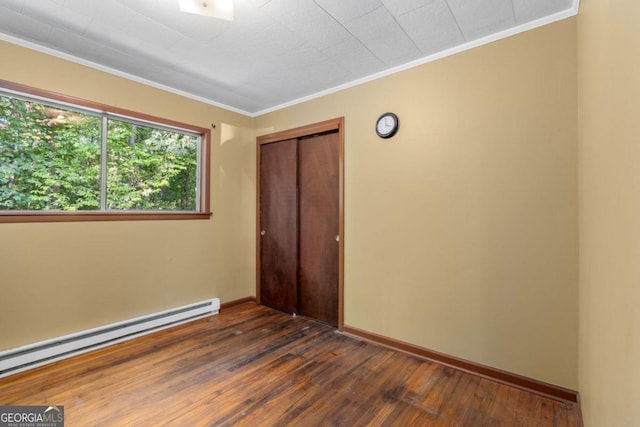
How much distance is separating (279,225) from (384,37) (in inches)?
91.3

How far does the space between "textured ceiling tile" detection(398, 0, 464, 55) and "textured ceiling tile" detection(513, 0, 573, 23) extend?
0.36 metres

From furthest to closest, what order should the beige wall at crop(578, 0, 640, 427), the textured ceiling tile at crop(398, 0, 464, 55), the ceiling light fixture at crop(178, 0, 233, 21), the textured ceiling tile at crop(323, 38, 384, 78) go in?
the textured ceiling tile at crop(323, 38, 384, 78) < the textured ceiling tile at crop(398, 0, 464, 55) < the ceiling light fixture at crop(178, 0, 233, 21) < the beige wall at crop(578, 0, 640, 427)

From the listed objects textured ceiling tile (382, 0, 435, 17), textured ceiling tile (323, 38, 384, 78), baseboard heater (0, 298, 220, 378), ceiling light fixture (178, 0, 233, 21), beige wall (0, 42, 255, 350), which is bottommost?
baseboard heater (0, 298, 220, 378)

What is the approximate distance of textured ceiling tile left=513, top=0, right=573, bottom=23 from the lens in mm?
1793

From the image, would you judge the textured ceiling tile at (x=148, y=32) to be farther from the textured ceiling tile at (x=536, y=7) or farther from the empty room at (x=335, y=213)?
the textured ceiling tile at (x=536, y=7)

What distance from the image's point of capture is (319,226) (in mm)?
3262

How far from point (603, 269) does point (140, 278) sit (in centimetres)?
348

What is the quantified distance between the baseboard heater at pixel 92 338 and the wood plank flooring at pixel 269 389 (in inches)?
2.9

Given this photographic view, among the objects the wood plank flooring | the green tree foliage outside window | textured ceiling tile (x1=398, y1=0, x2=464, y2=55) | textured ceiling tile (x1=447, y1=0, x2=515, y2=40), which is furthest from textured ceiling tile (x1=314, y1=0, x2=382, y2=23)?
the wood plank flooring

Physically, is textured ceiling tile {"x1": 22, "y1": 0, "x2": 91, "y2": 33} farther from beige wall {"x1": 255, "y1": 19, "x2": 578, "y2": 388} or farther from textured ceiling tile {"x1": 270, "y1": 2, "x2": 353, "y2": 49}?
beige wall {"x1": 255, "y1": 19, "x2": 578, "y2": 388}

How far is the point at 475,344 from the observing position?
7.28 feet

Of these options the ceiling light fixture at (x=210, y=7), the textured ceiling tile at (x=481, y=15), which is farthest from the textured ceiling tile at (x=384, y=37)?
the ceiling light fixture at (x=210, y=7)

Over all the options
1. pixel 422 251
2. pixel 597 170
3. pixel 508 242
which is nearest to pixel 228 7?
pixel 597 170

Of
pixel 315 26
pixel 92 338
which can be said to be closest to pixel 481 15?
pixel 315 26
